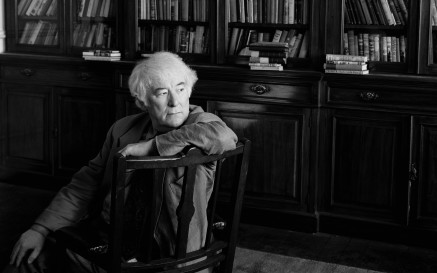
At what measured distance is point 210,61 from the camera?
436 cm

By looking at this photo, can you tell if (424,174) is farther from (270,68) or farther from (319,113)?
(270,68)

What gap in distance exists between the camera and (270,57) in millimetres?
4074

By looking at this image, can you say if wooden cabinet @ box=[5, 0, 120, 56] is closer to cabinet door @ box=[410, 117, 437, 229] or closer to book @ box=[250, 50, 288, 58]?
book @ box=[250, 50, 288, 58]

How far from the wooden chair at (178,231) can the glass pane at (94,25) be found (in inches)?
110

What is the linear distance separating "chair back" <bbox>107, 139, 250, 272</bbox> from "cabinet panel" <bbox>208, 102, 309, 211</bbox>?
1924mm

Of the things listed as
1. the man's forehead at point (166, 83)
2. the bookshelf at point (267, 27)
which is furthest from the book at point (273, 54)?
the man's forehead at point (166, 83)

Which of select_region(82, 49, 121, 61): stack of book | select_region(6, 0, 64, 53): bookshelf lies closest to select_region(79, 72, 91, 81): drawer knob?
select_region(82, 49, 121, 61): stack of book

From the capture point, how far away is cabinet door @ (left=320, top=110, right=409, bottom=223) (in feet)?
12.5

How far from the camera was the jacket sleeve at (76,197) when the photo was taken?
235 cm

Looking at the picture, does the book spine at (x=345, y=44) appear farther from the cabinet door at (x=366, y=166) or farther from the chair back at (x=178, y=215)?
the chair back at (x=178, y=215)

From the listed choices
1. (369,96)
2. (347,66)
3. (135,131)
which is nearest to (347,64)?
(347,66)

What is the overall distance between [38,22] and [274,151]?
204cm

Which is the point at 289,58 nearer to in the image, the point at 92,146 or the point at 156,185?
the point at 92,146

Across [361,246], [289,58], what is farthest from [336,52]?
[361,246]
